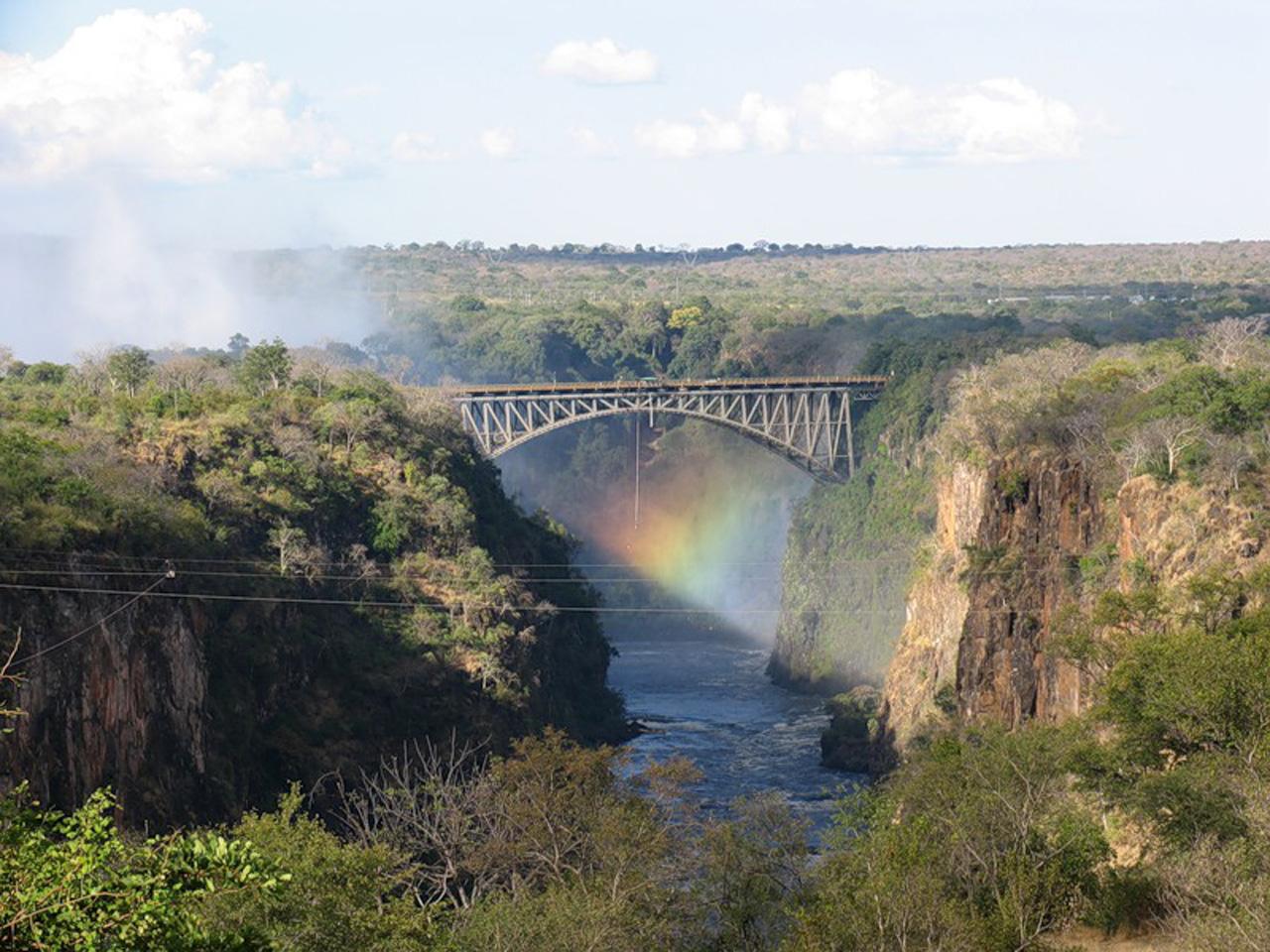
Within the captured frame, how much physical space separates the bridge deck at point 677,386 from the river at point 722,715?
1359cm

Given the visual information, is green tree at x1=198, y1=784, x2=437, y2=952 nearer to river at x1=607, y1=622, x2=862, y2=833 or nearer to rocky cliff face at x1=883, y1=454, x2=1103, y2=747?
rocky cliff face at x1=883, y1=454, x2=1103, y2=747

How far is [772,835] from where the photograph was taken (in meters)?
41.0

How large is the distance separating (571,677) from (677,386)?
995 inches

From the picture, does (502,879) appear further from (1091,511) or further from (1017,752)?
(1091,511)

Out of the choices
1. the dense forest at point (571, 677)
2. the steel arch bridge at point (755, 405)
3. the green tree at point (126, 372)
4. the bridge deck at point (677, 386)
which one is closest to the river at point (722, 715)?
the dense forest at point (571, 677)

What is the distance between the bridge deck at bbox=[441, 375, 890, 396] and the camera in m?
107

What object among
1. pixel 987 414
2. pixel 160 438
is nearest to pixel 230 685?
pixel 160 438

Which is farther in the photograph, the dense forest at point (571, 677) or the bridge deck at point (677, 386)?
the bridge deck at point (677, 386)

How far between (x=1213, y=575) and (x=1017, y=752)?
937 cm

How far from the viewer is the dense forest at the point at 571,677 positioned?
33.9 m

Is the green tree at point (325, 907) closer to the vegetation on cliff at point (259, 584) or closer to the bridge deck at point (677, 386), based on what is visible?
the vegetation on cliff at point (259, 584)

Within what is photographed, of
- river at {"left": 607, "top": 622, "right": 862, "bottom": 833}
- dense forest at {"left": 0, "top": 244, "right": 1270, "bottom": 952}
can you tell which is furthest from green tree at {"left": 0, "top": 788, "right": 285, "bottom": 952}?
river at {"left": 607, "top": 622, "right": 862, "bottom": 833}

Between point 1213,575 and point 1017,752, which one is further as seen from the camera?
point 1213,575

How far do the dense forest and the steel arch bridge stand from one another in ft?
5.21
